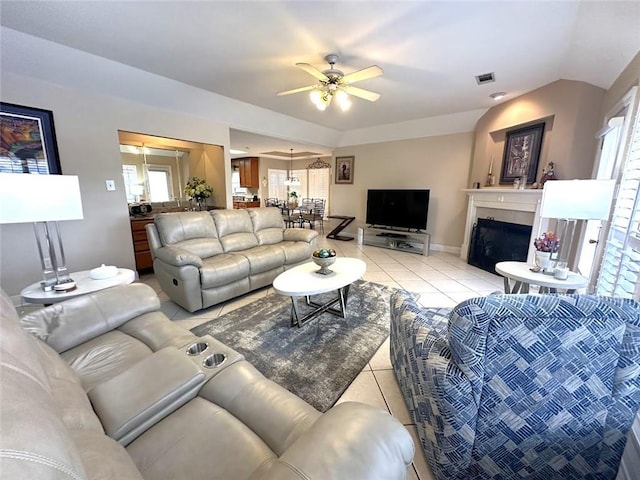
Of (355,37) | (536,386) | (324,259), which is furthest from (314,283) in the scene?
(355,37)

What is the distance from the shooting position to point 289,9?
6.36ft

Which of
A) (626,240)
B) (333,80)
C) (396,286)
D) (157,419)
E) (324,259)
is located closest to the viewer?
(157,419)

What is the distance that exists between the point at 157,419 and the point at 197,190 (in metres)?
4.31

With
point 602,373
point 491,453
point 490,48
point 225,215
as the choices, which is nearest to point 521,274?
point 602,373

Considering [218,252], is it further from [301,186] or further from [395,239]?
[301,186]

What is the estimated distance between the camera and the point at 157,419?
91 cm

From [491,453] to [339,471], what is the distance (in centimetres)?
85

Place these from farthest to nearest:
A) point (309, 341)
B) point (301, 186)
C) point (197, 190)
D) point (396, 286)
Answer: point (301, 186) < point (197, 190) < point (396, 286) < point (309, 341)

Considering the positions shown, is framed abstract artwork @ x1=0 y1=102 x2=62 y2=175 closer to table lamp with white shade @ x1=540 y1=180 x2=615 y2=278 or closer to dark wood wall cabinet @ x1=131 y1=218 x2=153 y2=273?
dark wood wall cabinet @ x1=131 y1=218 x2=153 y2=273

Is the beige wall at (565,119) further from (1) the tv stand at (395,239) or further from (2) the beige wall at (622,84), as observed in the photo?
(1) the tv stand at (395,239)

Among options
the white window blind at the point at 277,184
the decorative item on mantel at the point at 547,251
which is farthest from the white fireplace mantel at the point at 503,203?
the white window blind at the point at 277,184

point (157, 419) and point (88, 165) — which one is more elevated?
point (88, 165)

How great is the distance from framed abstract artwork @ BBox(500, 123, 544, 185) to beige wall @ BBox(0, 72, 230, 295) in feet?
16.3

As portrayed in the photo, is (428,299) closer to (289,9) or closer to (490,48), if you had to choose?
(490,48)
